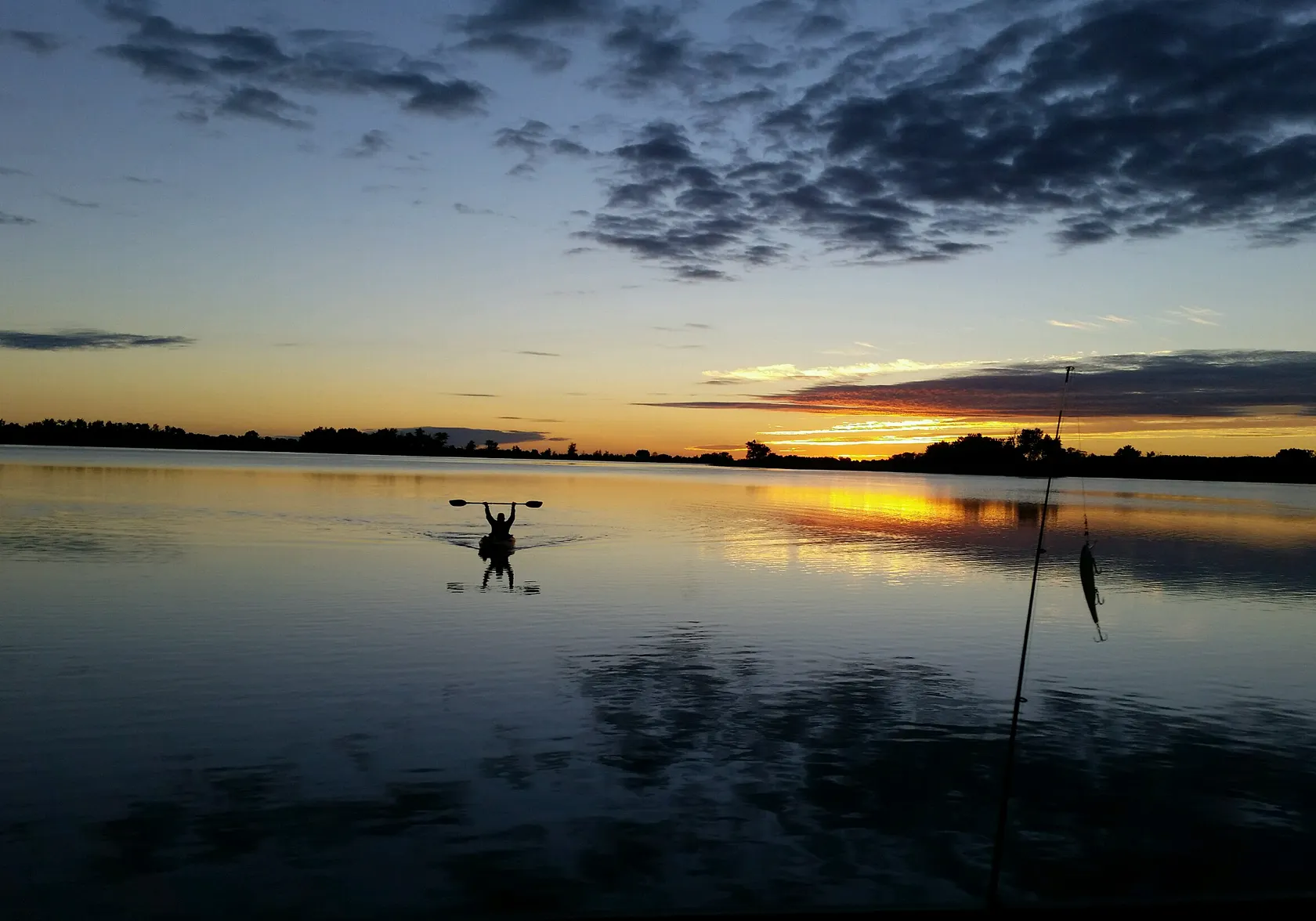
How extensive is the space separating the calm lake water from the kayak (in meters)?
4.73

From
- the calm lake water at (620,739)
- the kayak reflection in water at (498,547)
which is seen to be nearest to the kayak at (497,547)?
the kayak reflection in water at (498,547)

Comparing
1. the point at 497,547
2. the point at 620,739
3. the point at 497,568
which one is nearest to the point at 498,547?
the point at 497,547

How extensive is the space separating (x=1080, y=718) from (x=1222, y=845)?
5675 mm

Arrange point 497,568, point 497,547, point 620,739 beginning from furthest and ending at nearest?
point 497,547
point 497,568
point 620,739

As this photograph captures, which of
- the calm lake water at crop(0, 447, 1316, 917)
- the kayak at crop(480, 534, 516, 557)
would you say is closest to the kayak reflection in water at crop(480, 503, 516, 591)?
the kayak at crop(480, 534, 516, 557)

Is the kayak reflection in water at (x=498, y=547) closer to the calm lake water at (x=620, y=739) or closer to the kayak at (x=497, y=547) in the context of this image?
the kayak at (x=497, y=547)

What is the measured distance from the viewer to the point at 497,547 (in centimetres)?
4106

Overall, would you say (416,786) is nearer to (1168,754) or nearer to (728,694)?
(728,694)

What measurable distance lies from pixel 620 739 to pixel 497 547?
27.2 m

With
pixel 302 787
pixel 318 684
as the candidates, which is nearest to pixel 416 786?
pixel 302 787

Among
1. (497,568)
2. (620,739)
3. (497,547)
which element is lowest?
(497,568)

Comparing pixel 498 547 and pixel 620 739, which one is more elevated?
pixel 498 547

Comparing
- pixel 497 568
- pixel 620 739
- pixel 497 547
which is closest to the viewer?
pixel 620 739

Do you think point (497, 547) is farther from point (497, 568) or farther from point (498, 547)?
point (497, 568)
